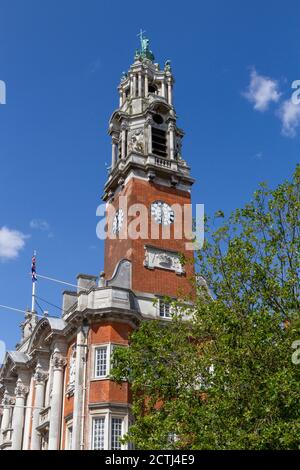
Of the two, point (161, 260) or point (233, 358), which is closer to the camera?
point (233, 358)

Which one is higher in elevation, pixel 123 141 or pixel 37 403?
pixel 123 141

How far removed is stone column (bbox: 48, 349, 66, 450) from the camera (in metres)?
37.3

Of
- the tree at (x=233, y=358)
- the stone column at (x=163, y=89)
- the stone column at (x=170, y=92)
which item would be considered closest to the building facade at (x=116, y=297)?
the stone column at (x=170, y=92)

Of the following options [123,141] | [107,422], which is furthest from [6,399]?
[123,141]

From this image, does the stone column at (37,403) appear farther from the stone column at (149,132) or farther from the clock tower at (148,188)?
the stone column at (149,132)

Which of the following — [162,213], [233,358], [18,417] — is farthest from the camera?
[162,213]

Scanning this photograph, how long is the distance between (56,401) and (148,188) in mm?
16468

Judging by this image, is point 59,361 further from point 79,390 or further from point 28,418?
point 28,418

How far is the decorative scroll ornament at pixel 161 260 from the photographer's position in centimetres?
4262

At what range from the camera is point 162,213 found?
45500 mm

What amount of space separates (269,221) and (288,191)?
1358 millimetres

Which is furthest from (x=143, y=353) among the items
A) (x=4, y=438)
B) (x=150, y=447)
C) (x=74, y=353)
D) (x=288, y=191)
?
(x=4, y=438)

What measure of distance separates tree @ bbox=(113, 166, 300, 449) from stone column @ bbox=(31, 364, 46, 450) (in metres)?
18.4

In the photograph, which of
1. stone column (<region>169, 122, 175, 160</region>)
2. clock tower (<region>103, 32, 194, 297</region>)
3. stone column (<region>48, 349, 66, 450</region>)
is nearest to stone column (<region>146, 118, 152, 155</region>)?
clock tower (<region>103, 32, 194, 297</region>)
